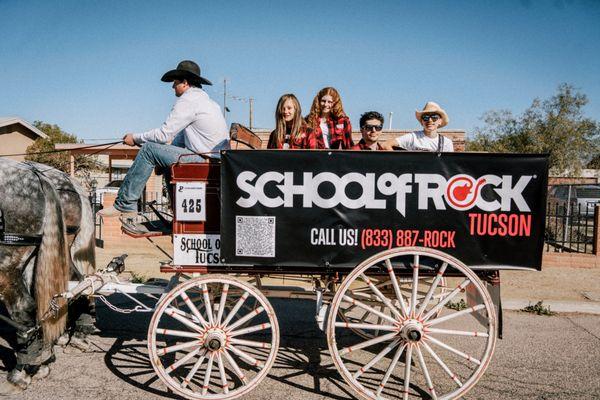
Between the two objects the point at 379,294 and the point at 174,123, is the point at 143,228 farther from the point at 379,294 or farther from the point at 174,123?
the point at 379,294

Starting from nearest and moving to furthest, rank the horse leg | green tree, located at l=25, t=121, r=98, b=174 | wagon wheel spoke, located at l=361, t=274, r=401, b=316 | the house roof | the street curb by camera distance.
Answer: wagon wheel spoke, located at l=361, t=274, r=401, b=316
the horse leg
the street curb
green tree, located at l=25, t=121, r=98, b=174
the house roof

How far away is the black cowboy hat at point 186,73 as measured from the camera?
4102 millimetres

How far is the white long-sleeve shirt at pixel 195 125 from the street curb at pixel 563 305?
457 cm

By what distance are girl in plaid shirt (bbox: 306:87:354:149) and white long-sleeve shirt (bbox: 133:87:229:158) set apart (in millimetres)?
996

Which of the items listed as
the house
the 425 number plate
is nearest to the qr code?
the 425 number plate

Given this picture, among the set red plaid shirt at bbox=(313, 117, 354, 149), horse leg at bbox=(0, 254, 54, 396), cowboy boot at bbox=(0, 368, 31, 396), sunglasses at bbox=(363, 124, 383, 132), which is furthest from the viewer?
red plaid shirt at bbox=(313, 117, 354, 149)

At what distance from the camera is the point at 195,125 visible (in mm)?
4051

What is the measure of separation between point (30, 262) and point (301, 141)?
8.32ft

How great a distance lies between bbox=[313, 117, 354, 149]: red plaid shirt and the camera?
182 inches

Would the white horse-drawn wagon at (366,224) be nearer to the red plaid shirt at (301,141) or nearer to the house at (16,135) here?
the red plaid shirt at (301,141)

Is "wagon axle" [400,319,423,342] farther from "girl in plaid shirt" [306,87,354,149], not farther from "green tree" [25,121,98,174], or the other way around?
"green tree" [25,121,98,174]

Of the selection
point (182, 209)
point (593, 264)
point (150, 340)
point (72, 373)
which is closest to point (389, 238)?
point (182, 209)

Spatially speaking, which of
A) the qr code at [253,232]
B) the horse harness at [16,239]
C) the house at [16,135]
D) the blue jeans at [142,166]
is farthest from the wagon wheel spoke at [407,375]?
the house at [16,135]

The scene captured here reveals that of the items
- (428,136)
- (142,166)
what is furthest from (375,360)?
(142,166)
